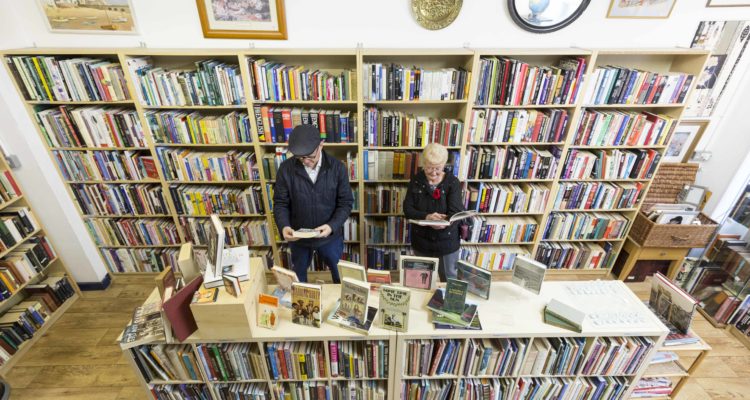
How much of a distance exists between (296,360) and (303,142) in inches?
51.0

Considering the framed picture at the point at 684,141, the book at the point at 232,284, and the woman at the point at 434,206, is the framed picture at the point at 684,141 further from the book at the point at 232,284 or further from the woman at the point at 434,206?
the book at the point at 232,284

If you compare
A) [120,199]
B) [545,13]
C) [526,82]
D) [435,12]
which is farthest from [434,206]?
[120,199]

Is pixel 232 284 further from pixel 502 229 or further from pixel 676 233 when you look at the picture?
pixel 676 233

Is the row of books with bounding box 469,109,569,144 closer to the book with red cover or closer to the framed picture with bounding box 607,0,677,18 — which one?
the framed picture with bounding box 607,0,677,18

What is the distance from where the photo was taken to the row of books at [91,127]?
Result: 2.78 meters

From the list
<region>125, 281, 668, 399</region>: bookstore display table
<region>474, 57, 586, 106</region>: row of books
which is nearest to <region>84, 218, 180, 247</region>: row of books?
<region>125, 281, 668, 399</region>: bookstore display table

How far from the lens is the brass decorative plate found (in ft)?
8.64

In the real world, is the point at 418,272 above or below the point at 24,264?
above

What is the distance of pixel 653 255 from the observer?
3.29 metres

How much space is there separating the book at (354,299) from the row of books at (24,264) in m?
2.78

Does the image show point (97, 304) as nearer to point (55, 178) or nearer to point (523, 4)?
point (55, 178)

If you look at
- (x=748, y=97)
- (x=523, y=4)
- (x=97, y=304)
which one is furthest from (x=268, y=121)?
(x=748, y=97)

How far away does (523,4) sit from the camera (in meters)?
2.67

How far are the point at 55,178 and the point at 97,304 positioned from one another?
1239 millimetres
